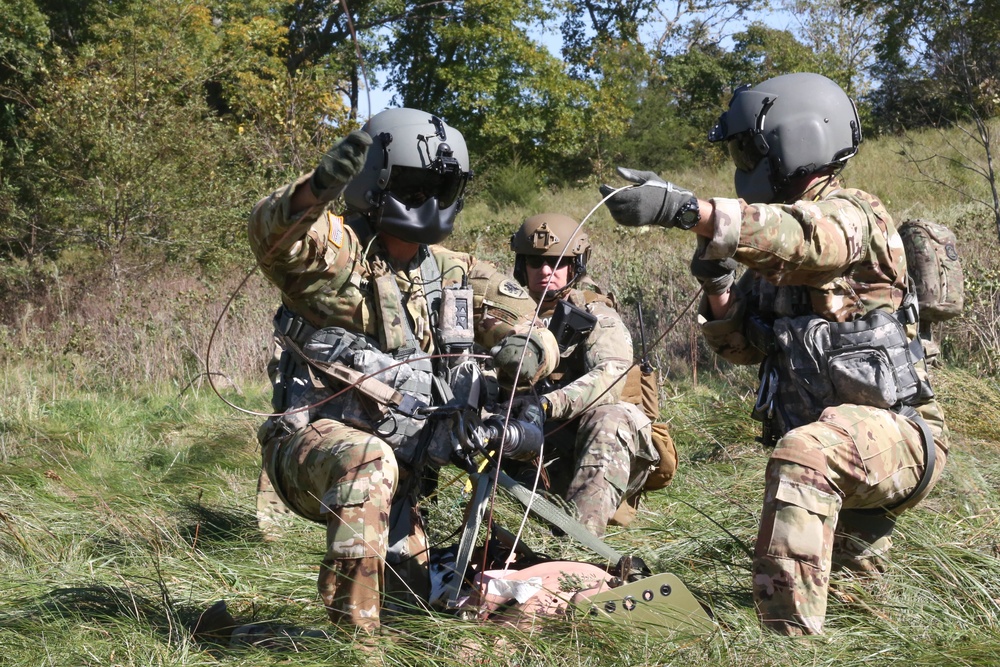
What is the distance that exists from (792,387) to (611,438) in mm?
1390

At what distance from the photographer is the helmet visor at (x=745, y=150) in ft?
13.1

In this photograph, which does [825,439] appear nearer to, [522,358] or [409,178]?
[522,358]

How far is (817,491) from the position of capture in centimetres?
329

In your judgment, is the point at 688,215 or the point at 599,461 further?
the point at 599,461

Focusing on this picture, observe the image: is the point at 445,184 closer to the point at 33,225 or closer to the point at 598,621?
the point at 598,621

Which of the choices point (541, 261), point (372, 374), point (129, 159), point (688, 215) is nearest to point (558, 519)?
point (372, 374)

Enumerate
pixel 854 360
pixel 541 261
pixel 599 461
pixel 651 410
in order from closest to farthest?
pixel 854 360, pixel 599 461, pixel 651 410, pixel 541 261

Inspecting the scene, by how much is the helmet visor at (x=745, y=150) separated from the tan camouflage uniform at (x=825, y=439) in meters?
0.30

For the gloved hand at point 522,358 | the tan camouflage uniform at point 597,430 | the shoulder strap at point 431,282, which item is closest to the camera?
the gloved hand at point 522,358

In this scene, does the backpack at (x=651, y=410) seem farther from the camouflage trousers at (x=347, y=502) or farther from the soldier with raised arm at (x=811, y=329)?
the camouflage trousers at (x=347, y=502)

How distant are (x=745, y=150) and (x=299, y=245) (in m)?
1.75

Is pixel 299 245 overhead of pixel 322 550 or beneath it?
overhead

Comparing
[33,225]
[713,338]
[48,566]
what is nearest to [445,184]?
[713,338]

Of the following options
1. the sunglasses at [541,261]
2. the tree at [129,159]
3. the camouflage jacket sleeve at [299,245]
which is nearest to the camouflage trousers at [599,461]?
the sunglasses at [541,261]
